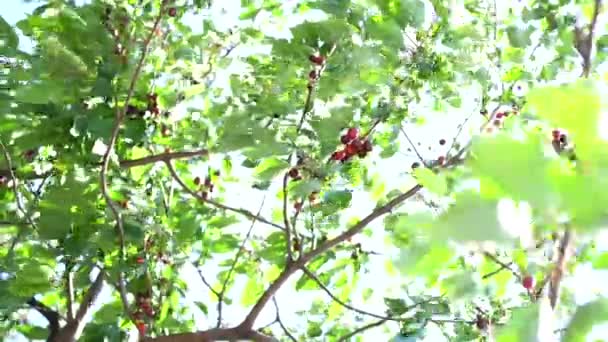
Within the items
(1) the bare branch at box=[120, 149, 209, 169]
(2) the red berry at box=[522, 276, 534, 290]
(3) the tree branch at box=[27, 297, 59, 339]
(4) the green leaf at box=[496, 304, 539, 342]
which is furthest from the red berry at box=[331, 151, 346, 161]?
(4) the green leaf at box=[496, 304, 539, 342]

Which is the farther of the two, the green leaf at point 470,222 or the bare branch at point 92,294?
the bare branch at point 92,294

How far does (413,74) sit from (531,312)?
2433mm

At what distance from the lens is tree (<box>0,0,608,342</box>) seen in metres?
2.46

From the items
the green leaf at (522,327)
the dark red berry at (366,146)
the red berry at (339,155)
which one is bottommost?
the green leaf at (522,327)

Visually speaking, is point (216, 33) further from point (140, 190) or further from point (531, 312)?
point (531, 312)

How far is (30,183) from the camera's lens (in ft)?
10.2

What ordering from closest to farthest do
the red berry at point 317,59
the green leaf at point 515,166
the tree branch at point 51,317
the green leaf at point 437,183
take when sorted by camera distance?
the green leaf at point 515,166, the green leaf at point 437,183, the red berry at point 317,59, the tree branch at point 51,317

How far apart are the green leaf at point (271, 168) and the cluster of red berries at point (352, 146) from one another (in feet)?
1.00

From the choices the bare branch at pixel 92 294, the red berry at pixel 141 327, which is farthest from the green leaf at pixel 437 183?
the bare branch at pixel 92 294

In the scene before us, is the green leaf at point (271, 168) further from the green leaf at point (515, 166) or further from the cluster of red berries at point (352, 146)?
the green leaf at point (515, 166)

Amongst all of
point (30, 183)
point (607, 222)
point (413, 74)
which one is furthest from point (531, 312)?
point (30, 183)

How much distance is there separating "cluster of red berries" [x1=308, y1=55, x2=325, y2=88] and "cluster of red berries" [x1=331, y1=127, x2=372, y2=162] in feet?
0.99

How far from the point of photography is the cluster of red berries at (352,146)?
2.76 meters

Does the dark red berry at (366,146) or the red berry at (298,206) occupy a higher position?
the dark red berry at (366,146)
